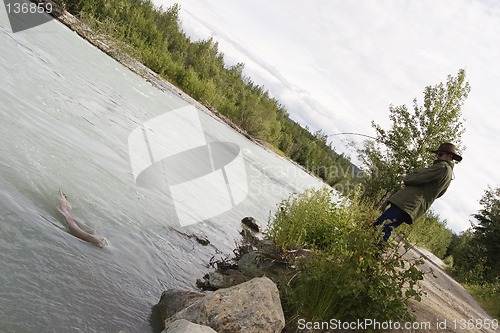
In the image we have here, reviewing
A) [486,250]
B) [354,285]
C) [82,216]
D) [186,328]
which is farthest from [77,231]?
[486,250]

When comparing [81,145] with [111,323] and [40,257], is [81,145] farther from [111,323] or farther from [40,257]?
[111,323]

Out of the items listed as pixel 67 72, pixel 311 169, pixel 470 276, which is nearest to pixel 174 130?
pixel 67 72

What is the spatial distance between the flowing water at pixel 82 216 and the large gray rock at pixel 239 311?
83 cm

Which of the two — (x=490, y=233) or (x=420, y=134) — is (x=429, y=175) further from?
(x=490, y=233)

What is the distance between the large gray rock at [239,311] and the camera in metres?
4.81

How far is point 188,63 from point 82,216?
61.8 meters

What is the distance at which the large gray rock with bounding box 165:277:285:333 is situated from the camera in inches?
189

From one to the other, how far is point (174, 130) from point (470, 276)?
17.5 metres

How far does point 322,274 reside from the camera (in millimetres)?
5762

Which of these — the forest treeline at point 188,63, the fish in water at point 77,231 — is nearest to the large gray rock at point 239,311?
the fish in water at point 77,231

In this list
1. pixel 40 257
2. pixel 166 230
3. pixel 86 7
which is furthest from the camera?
pixel 86 7

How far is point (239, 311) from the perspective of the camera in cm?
494

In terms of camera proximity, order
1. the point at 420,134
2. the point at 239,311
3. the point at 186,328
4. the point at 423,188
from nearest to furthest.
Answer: the point at 186,328 → the point at 239,311 → the point at 423,188 → the point at 420,134

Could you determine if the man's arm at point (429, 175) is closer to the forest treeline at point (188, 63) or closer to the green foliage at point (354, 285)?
the green foliage at point (354, 285)
